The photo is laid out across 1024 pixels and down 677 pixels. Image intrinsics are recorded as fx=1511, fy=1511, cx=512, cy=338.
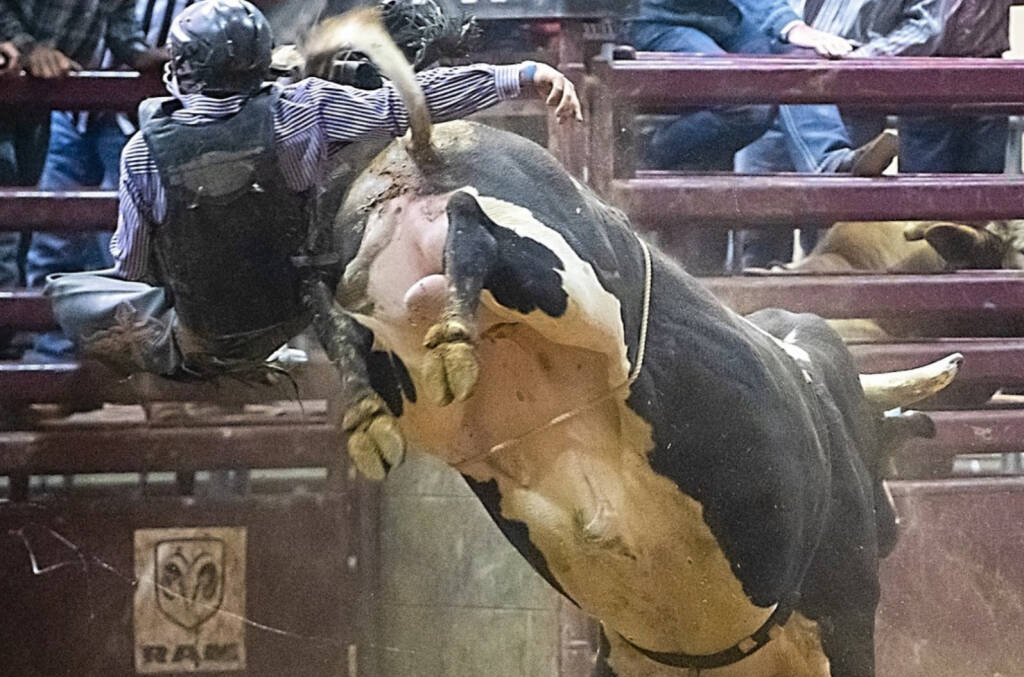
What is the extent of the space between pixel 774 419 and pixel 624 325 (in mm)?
245

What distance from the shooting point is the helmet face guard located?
4.70ft

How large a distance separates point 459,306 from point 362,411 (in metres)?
0.19

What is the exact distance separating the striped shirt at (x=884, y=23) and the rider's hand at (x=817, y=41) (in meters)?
0.01

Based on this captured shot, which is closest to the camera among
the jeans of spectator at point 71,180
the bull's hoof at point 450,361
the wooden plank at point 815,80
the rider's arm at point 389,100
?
the bull's hoof at point 450,361

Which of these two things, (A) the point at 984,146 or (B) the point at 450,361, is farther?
(A) the point at 984,146

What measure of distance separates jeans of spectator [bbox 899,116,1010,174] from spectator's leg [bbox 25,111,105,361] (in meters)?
1.23

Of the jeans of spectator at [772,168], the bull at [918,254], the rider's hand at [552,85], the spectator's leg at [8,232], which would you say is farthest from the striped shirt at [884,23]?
the spectator's leg at [8,232]

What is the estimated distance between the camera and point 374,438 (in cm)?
125

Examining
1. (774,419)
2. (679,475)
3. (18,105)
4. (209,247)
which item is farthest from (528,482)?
(18,105)

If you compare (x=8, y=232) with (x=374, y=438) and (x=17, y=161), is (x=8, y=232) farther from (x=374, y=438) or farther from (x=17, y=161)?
(x=374, y=438)

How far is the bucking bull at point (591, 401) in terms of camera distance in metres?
1.20

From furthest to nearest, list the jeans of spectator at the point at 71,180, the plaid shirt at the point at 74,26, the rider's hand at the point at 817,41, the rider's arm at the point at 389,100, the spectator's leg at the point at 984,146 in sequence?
the spectator's leg at the point at 984,146 → the rider's hand at the point at 817,41 → the jeans of spectator at the point at 71,180 → the plaid shirt at the point at 74,26 → the rider's arm at the point at 389,100

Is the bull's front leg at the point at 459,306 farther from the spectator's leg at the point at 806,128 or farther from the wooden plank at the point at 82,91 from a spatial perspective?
the spectator's leg at the point at 806,128

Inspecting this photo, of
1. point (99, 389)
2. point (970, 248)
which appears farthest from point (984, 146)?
point (99, 389)
